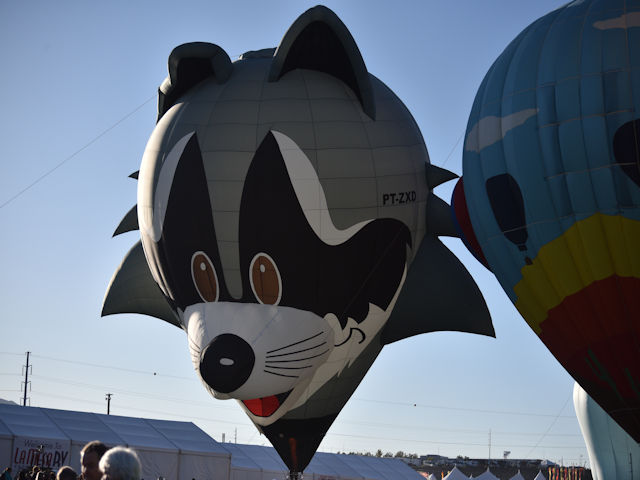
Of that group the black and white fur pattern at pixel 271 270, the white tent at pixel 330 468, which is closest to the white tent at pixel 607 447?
the black and white fur pattern at pixel 271 270

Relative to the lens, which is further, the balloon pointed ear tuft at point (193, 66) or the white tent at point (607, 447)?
the white tent at point (607, 447)

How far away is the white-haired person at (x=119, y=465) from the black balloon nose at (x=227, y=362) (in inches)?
335

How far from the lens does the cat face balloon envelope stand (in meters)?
12.8

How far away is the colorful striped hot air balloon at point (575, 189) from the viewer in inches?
391

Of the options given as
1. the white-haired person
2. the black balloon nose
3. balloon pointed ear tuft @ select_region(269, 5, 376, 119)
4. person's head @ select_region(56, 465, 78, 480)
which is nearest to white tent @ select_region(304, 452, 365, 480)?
the black balloon nose

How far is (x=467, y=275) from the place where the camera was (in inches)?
586

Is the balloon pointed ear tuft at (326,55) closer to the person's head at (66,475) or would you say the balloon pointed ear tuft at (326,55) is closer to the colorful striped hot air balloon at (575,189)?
the colorful striped hot air balloon at (575,189)

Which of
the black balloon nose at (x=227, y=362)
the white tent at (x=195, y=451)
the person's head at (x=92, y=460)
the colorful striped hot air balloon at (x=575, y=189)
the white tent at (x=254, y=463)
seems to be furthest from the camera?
the white tent at (x=254, y=463)

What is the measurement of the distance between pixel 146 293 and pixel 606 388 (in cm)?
804

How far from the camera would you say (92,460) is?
14.5 feet

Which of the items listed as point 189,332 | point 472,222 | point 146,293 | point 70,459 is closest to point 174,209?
point 189,332

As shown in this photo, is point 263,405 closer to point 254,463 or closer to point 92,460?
point 92,460

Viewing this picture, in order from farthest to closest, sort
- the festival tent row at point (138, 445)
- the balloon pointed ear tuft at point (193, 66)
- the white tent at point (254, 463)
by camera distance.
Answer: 1. the white tent at point (254, 463)
2. the festival tent row at point (138, 445)
3. the balloon pointed ear tuft at point (193, 66)

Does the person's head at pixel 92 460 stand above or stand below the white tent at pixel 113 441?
below
